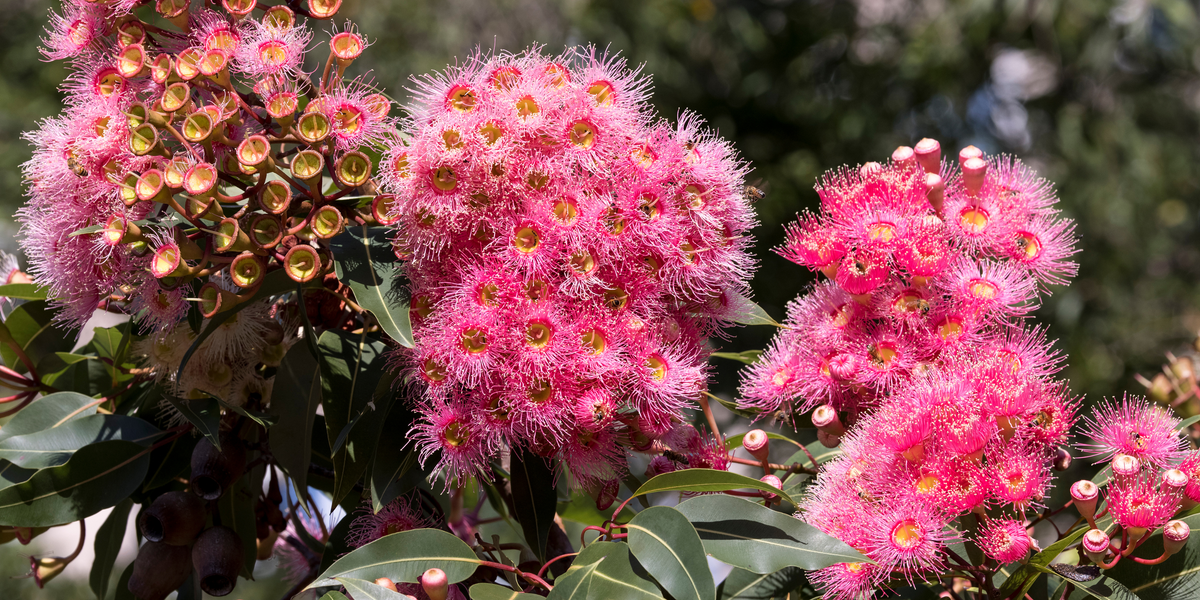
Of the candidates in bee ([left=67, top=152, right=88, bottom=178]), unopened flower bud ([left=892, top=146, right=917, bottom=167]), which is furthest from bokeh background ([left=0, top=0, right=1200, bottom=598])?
bee ([left=67, top=152, right=88, bottom=178])

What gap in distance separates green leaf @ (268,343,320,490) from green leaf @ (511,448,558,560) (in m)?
0.20

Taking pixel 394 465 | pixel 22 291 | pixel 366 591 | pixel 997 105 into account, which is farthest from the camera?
pixel 997 105

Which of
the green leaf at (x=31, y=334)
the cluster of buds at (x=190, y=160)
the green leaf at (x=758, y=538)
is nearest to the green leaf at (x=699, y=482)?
the green leaf at (x=758, y=538)

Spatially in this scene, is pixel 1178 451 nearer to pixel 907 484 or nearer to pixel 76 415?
pixel 907 484

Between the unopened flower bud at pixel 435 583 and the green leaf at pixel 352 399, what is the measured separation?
12 centimetres

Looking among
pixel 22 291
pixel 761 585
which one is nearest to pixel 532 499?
pixel 761 585

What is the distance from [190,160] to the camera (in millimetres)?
709

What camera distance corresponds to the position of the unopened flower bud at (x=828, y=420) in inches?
31.9

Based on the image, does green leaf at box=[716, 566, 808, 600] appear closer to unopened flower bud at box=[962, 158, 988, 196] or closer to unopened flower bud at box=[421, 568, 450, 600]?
unopened flower bud at box=[421, 568, 450, 600]

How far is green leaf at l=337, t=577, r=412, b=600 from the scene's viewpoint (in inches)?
25.6

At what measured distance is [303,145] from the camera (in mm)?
749

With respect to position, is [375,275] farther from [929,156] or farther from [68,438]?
[929,156]

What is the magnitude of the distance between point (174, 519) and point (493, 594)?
0.34 m

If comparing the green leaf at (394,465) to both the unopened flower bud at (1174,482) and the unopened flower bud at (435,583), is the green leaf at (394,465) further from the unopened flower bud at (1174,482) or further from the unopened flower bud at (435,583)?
the unopened flower bud at (1174,482)
